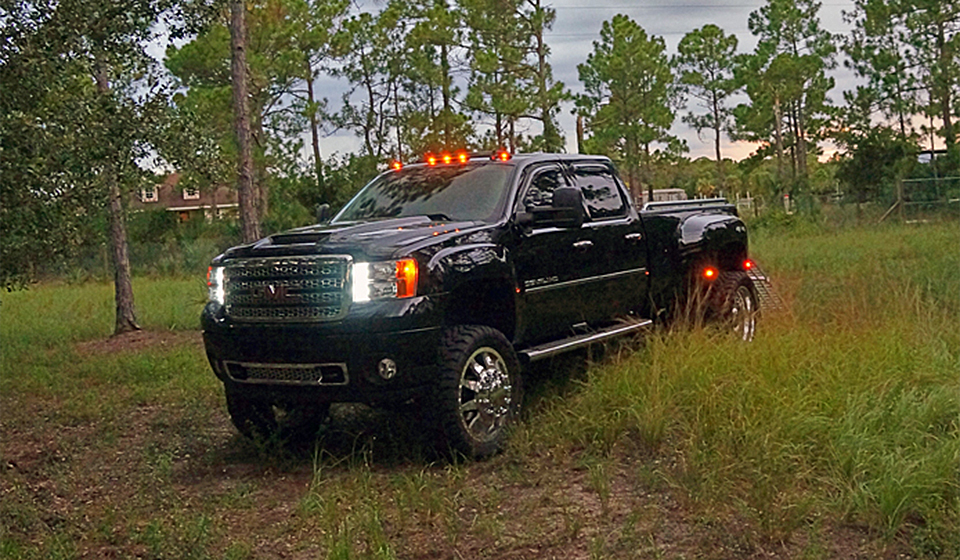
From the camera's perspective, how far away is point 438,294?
602 centimetres

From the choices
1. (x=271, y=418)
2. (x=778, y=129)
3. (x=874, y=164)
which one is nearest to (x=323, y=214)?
(x=271, y=418)

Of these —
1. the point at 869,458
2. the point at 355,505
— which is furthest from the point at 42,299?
the point at 869,458

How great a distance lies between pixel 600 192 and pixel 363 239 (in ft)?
8.98

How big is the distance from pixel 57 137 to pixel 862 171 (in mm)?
33989

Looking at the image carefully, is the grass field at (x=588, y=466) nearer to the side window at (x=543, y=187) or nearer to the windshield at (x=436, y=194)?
the side window at (x=543, y=187)

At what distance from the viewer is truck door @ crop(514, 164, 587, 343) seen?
6891 millimetres

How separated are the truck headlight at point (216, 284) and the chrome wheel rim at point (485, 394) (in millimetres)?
1644

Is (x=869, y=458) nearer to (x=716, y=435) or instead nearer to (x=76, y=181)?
(x=716, y=435)

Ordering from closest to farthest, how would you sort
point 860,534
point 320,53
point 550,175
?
point 860,534, point 550,175, point 320,53

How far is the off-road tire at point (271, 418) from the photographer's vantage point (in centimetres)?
671

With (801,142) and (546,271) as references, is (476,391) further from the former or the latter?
(801,142)

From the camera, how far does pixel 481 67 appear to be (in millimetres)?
30469

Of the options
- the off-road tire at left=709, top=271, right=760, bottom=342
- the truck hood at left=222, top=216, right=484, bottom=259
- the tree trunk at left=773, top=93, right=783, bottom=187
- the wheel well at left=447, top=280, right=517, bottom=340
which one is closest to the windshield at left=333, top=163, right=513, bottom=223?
the truck hood at left=222, top=216, right=484, bottom=259

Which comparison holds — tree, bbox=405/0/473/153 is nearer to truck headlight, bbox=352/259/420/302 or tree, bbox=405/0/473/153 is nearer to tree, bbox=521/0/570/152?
tree, bbox=521/0/570/152
